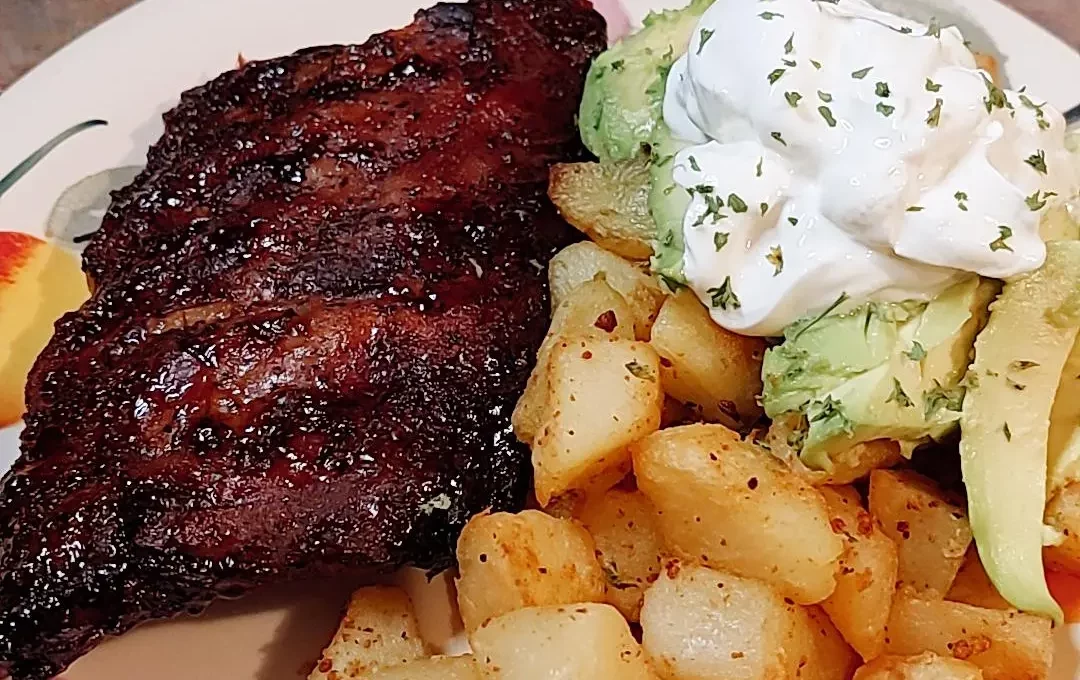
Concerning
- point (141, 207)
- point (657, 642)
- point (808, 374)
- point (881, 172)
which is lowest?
point (657, 642)

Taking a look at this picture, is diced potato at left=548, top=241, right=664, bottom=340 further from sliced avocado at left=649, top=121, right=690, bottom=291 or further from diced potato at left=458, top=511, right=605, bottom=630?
diced potato at left=458, top=511, right=605, bottom=630

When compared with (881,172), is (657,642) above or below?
below

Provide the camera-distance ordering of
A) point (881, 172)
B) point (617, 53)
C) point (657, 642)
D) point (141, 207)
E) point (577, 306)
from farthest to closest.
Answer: point (617, 53) < point (141, 207) < point (577, 306) < point (881, 172) < point (657, 642)

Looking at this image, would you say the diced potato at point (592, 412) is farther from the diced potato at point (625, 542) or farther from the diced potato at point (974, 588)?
the diced potato at point (974, 588)

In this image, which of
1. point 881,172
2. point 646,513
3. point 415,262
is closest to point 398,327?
point 415,262

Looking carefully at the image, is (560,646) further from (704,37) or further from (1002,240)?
(704,37)

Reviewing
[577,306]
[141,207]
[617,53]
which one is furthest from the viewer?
[617,53]

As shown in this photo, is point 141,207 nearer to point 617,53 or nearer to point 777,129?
point 617,53
